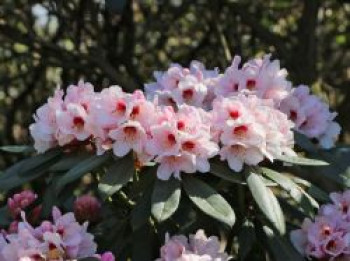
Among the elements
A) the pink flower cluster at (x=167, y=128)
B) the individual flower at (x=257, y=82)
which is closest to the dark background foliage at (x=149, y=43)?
the individual flower at (x=257, y=82)

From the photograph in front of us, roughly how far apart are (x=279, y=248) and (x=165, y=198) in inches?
12.3

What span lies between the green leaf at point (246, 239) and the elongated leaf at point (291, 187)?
5.6 inches

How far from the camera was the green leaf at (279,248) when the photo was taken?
1855mm

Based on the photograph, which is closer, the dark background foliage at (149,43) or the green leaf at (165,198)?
the green leaf at (165,198)

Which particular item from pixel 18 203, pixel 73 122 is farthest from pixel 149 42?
pixel 73 122

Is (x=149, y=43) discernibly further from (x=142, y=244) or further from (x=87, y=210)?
(x=142, y=244)

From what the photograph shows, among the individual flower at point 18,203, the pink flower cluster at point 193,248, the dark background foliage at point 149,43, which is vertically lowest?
the dark background foliage at point 149,43

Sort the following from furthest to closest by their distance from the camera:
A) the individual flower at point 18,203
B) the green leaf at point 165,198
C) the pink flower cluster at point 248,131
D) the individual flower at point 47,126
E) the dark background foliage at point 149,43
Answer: the dark background foliage at point 149,43
the individual flower at point 18,203
the individual flower at point 47,126
the pink flower cluster at point 248,131
the green leaf at point 165,198

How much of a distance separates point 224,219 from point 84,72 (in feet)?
6.46

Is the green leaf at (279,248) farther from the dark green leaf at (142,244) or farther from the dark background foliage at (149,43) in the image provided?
the dark background foliage at (149,43)

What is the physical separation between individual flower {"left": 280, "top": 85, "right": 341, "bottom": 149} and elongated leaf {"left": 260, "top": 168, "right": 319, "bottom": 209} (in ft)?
0.92

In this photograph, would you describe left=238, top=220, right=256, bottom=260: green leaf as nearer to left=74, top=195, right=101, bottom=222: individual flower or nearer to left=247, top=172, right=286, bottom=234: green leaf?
left=247, top=172, right=286, bottom=234: green leaf

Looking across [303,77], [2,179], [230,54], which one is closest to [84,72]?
[230,54]

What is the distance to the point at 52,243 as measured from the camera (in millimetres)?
1772
